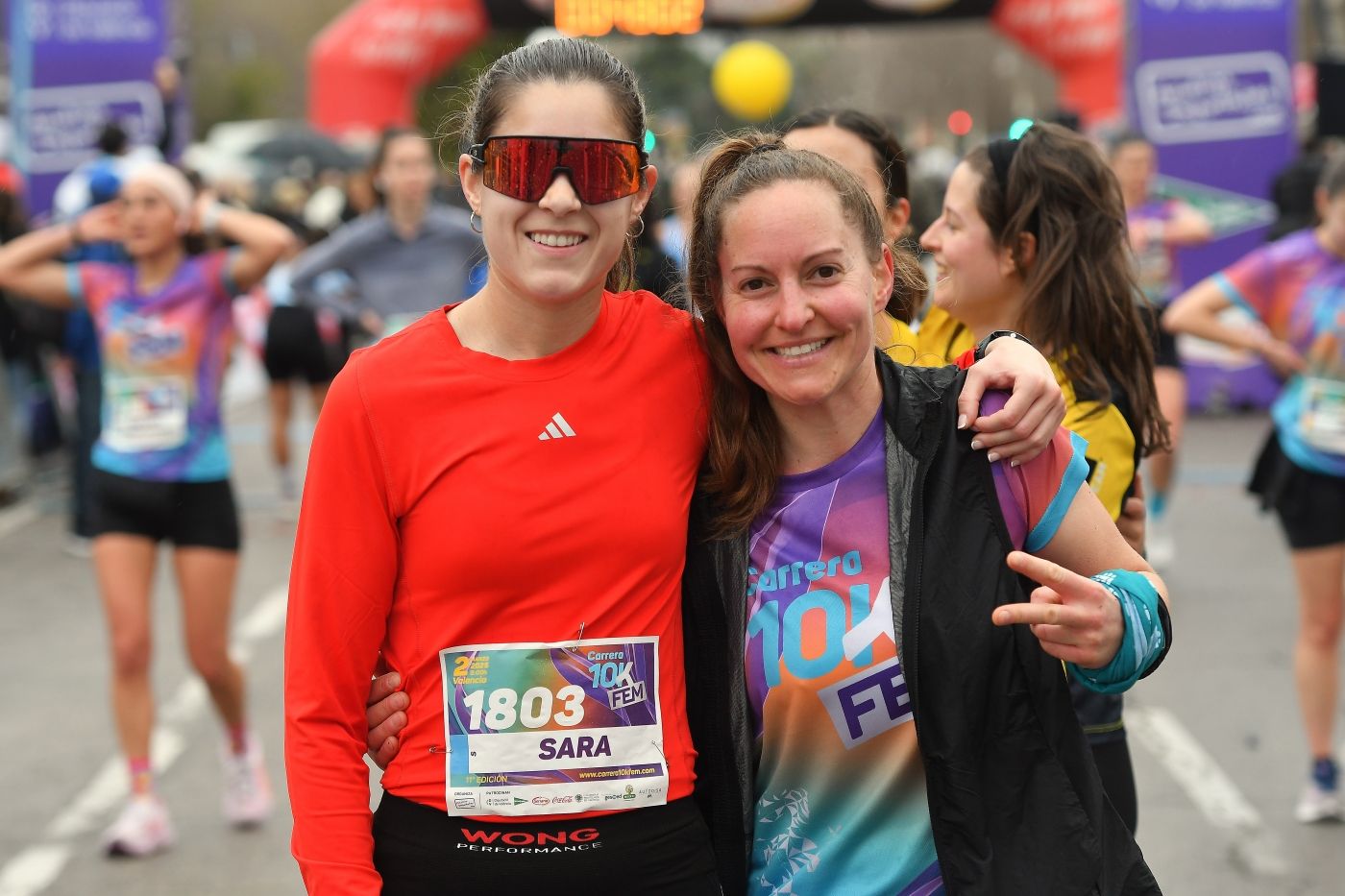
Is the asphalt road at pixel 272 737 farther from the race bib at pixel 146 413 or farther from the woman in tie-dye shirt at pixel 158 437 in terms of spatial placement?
the race bib at pixel 146 413

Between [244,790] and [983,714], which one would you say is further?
[244,790]

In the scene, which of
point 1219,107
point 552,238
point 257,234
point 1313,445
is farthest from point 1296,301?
point 1219,107

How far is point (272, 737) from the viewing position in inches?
259

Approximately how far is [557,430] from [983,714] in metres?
0.71

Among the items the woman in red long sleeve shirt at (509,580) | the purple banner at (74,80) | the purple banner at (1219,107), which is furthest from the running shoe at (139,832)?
the purple banner at (1219,107)

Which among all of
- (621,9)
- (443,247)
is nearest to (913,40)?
(621,9)

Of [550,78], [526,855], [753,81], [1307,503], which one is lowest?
[753,81]

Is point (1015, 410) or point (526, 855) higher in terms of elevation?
point (1015, 410)

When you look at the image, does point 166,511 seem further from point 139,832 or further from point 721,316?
point 721,316

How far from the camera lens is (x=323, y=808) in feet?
7.35

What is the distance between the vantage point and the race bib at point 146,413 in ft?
18.1

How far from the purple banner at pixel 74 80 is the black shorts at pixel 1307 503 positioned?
8.84 meters

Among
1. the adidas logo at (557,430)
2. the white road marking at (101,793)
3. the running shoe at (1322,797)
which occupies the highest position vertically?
the adidas logo at (557,430)

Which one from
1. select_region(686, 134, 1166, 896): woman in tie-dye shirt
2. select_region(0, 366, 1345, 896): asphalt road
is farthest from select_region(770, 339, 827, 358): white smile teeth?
select_region(0, 366, 1345, 896): asphalt road
